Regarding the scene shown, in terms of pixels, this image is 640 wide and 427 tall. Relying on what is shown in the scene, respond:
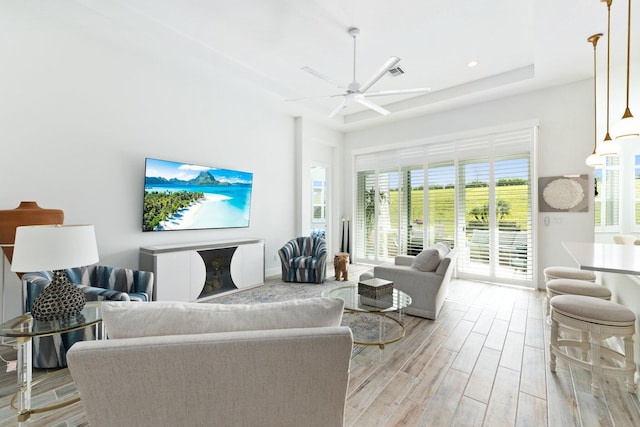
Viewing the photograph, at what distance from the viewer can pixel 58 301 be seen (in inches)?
65.4

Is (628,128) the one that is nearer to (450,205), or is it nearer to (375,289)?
(375,289)

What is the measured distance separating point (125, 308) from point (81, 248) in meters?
0.93

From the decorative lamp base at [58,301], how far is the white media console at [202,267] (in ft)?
5.32

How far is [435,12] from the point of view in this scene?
2.91 metres

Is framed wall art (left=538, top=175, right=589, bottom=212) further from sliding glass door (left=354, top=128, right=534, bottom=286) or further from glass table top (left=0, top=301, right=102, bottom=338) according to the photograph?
glass table top (left=0, top=301, right=102, bottom=338)

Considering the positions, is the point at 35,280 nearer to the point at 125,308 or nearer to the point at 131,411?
the point at 125,308

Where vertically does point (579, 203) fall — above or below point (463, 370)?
above

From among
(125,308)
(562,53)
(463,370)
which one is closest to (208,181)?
(125,308)

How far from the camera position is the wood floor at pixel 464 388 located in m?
1.66

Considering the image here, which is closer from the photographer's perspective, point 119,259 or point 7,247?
point 7,247

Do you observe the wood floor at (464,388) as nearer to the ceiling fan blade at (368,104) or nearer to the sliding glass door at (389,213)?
the ceiling fan blade at (368,104)

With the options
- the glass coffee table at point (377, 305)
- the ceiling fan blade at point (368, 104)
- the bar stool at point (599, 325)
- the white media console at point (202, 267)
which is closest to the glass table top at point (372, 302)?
the glass coffee table at point (377, 305)

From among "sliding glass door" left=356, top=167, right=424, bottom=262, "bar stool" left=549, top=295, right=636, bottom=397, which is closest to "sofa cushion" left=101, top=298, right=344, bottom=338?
"bar stool" left=549, top=295, right=636, bottom=397

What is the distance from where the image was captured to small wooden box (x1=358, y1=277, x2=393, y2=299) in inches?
99.9
